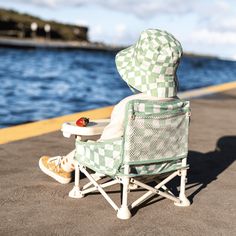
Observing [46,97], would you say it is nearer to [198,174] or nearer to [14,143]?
[14,143]

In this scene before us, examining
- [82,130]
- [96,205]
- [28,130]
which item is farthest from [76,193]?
[28,130]

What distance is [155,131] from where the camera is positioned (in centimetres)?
422

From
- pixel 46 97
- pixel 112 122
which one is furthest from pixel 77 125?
pixel 46 97

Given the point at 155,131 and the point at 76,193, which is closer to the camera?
the point at 155,131

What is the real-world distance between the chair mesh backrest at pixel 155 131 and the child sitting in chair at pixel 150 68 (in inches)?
5.0

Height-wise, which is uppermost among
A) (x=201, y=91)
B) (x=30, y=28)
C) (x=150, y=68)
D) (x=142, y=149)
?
(x=150, y=68)

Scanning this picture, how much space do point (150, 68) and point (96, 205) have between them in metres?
1.36

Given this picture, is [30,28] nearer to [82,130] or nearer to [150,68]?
[82,130]

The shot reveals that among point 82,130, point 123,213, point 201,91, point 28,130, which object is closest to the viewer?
point 123,213

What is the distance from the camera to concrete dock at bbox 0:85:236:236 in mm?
4121

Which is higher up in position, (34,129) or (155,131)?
(155,131)

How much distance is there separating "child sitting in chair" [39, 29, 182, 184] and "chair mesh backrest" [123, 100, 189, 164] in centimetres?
13

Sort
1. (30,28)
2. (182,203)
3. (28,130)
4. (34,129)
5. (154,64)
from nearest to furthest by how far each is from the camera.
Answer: (154,64) → (182,203) → (28,130) → (34,129) → (30,28)

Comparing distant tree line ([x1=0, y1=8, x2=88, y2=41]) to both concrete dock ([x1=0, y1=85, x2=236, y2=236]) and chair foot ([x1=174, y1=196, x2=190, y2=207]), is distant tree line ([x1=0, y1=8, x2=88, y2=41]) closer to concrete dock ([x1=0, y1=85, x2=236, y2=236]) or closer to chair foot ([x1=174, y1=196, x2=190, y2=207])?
concrete dock ([x1=0, y1=85, x2=236, y2=236])
